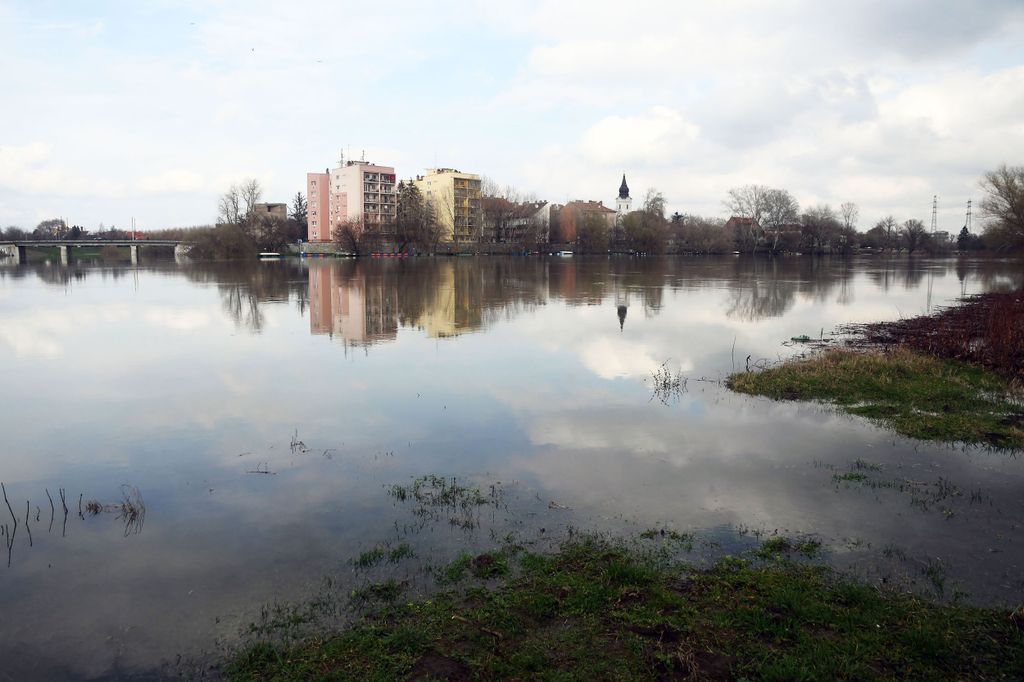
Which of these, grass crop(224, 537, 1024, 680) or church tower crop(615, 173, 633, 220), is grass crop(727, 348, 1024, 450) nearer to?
grass crop(224, 537, 1024, 680)

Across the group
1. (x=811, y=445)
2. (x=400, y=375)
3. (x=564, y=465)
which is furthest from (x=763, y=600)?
(x=400, y=375)

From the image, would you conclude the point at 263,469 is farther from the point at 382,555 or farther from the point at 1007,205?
the point at 1007,205

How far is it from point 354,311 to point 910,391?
19444mm

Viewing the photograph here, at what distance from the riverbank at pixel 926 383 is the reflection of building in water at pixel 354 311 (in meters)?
11.1

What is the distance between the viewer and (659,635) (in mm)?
4680

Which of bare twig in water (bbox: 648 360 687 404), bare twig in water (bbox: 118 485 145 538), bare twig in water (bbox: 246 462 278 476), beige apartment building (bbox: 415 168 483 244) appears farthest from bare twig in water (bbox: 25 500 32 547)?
beige apartment building (bbox: 415 168 483 244)

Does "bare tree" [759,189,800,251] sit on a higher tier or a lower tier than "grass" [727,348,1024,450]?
higher

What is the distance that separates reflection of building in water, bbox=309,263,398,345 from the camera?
66.4 feet

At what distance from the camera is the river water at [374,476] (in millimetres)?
5621

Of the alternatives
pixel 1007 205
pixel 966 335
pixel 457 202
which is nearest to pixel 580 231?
pixel 457 202

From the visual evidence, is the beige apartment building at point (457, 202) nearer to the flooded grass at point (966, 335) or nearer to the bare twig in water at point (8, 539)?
the flooded grass at point (966, 335)

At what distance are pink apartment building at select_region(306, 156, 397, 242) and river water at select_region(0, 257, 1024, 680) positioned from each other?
101 m

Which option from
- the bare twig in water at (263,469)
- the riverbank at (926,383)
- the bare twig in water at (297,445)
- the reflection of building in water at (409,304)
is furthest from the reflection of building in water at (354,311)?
the riverbank at (926,383)

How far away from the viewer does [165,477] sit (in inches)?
332
